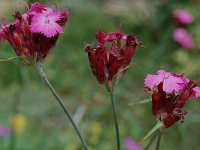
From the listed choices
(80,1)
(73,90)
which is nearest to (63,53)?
(73,90)

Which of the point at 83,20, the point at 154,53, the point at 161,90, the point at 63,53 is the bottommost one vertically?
the point at 83,20

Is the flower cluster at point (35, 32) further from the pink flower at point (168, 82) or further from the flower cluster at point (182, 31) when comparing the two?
the flower cluster at point (182, 31)

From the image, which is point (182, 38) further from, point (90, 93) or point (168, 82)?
point (168, 82)

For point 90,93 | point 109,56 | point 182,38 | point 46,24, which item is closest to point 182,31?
point 182,38

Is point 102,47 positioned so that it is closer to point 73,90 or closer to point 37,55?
point 37,55

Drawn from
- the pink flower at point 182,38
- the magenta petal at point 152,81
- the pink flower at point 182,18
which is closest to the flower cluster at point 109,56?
the magenta petal at point 152,81

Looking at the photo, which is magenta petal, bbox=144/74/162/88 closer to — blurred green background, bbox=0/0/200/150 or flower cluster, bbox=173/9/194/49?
blurred green background, bbox=0/0/200/150

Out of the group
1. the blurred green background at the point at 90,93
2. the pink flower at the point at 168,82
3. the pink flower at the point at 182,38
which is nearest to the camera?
the pink flower at the point at 168,82
